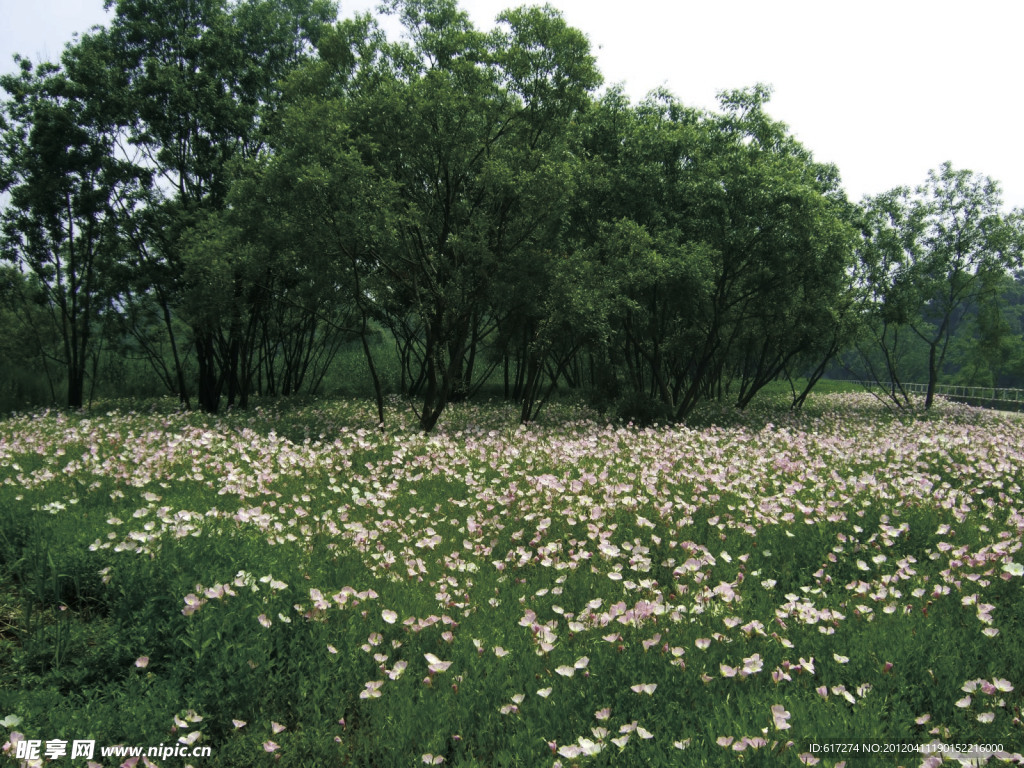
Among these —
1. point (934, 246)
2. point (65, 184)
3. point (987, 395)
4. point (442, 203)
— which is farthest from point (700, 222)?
point (987, 395)

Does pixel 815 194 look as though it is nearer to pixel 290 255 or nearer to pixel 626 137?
pixel 626 137

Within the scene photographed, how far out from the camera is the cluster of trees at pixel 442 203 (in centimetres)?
1559

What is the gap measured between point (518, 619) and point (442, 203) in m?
14.2

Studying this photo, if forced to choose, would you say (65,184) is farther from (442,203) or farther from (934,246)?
(934,246)

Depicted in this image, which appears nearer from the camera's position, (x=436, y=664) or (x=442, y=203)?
(x=436, y=664)

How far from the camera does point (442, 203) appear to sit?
56.0 feet

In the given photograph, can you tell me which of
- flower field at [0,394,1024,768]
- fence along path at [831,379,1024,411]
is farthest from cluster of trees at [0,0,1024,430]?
fence along path at [831,379,1024,411]

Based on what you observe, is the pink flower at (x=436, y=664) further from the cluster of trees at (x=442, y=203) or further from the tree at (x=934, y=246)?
the tree at (x=934, y=246)

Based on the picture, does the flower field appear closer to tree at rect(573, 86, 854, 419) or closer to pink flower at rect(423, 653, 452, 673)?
pink flower at rect(423, 653, 452, 673)

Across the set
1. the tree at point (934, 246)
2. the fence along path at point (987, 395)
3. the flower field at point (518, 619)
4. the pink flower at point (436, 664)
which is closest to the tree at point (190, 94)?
the flower field at point (518, 619)

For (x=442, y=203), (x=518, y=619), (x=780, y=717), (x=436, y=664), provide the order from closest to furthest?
(x=780, y=717), (x=436, y=664), (x=518, y=619), (x=442, y=203)

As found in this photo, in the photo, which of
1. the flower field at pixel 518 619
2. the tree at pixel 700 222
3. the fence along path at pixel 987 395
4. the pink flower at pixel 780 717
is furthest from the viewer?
the fence along path at pixel 987 395

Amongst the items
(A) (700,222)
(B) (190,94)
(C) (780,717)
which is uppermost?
(B) (190,94)

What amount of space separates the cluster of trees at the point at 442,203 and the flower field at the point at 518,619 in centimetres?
917
